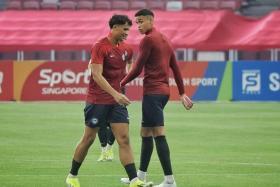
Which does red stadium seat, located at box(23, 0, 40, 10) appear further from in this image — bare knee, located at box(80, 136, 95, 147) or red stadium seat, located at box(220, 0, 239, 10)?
bare knee, located at box(80, 136, 95, 147)

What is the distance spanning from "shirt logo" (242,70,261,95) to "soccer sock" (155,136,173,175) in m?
24.7

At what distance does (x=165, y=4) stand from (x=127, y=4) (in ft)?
6.09

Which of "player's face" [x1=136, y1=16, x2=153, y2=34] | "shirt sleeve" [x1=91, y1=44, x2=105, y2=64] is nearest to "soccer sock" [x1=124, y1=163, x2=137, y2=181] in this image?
"shirt sleeve" [x1=91, y1=44, x2=105, y2=64]

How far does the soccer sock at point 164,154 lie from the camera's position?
13515 mm

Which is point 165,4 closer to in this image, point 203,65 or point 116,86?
point 203,65

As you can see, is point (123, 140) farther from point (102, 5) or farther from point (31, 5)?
point (31, 5)

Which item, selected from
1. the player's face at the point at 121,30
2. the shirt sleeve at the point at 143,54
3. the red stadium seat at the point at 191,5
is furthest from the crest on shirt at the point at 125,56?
the red stadium seat at the point at 191,5

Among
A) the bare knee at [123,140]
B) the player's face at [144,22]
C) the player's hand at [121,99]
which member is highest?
the player's face at [144,22]

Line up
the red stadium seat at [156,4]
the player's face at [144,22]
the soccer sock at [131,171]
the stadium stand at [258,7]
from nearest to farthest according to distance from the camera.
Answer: the soccer sock at [131,171], the player's face at [144,22], the red stadium seat at [156,4], the stadium stand at [258,7]

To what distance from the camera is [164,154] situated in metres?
13.6

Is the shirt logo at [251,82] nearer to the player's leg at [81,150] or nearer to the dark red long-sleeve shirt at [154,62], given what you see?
the dark red long-sleeve shirt at [154,62]

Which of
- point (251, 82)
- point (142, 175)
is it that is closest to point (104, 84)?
point (142, 175)

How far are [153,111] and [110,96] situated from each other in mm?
899

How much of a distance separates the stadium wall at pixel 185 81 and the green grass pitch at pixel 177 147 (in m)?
4.05
